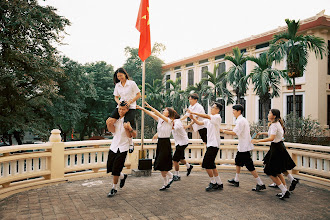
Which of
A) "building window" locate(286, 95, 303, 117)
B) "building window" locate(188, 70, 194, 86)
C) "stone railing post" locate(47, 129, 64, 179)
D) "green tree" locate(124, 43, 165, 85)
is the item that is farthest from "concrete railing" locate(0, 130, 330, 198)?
"green tree" locate(124, 43, 165, 85)

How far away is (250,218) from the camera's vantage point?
4.08 meters

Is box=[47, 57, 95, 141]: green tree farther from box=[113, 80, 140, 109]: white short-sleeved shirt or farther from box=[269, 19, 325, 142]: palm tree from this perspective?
box=[113, 80, 140, 109]: white short-sleeved shirt

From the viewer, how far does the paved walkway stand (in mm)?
4188

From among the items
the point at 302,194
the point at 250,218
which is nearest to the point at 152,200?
the point at 250,218

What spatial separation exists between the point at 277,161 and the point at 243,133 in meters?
0.92

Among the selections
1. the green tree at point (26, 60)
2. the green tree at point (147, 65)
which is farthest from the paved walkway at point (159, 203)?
the green tree at point (147, 65)

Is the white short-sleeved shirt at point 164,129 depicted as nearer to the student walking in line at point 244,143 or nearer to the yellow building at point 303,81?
the student walking in line at point 244,143

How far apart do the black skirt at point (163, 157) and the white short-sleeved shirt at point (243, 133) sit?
1.54 meters

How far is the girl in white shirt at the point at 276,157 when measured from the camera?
204 inches

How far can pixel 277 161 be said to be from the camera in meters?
5.25

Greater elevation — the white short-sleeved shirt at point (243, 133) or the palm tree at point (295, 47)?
the palm tree at point (295, 47)

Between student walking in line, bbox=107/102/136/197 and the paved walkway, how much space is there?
48 cm

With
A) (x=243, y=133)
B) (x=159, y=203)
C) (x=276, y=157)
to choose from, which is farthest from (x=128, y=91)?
(x=276, y=157)

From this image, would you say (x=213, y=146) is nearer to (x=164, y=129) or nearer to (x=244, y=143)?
(x=244, y=143)
